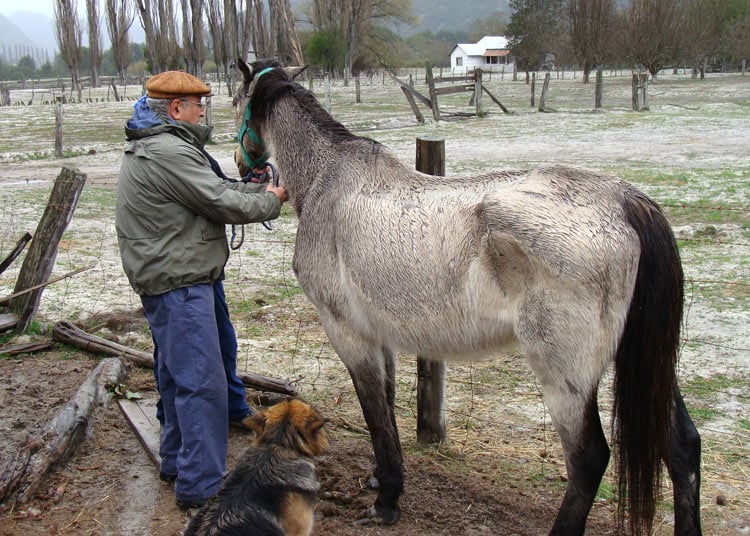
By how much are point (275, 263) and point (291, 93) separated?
14.4ft

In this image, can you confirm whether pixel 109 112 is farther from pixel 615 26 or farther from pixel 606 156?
pixel 615 26

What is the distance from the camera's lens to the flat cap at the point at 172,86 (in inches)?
127

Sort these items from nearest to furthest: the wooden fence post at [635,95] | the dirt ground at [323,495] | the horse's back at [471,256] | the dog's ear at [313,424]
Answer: the horse's back at [471,256], the dog's ear at [313,424], the dirt ground at [323,495], the wooden fence post at [635,95]

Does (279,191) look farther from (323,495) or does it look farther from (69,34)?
(69,34)

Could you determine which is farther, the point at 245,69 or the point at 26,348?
the point at 26,348

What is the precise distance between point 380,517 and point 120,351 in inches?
107

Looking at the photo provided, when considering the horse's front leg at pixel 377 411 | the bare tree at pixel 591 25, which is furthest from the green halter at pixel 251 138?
the bare tree at pixel 591 25

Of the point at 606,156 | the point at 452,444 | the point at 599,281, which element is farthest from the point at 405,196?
the point at 606,156

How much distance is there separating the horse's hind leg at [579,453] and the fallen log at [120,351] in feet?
7.18

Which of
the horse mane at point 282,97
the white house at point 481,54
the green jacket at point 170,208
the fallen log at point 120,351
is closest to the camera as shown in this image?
the green jacket at point 170,208

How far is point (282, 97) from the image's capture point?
12.5ft

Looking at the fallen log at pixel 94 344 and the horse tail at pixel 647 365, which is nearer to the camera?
the horse tail at pixel 647 365

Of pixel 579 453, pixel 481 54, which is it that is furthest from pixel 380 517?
pixel 481 54

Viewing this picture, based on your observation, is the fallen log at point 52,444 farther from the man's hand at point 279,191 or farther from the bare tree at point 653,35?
the bare tree at point 653,35
